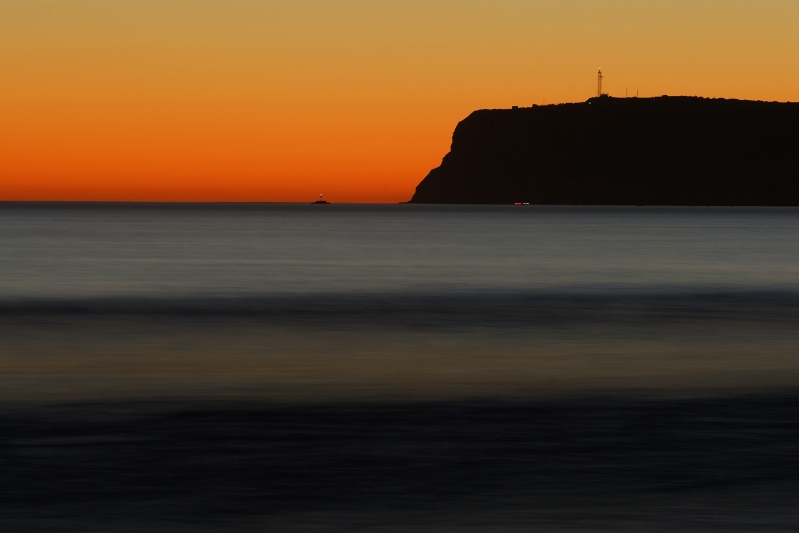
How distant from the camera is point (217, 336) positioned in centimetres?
2359

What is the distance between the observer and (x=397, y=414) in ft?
47.1

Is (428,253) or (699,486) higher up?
(699,486)

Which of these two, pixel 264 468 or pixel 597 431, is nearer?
pixel 264 468

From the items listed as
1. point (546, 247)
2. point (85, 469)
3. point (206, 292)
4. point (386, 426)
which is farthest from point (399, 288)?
point (546, 247)

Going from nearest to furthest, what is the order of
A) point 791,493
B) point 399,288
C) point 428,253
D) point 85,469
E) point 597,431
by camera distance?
1. point 791,493
2. point 85,469
3. point 597,431
4. point 399,288
5. point 428,253

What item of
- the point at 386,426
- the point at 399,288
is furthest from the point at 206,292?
the point at 386,426

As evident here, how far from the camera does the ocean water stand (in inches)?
390

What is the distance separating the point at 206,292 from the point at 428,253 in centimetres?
3407

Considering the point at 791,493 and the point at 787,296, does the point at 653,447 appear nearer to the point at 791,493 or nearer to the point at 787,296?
the point at 791,493

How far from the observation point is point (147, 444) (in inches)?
487

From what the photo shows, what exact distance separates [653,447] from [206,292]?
25.4m

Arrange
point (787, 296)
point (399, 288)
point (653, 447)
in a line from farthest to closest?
point (399, 288) → point (787, 296) → point (653, 447)

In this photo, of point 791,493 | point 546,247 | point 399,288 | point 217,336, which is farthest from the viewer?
point 546,247

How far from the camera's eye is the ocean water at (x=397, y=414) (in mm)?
9906
